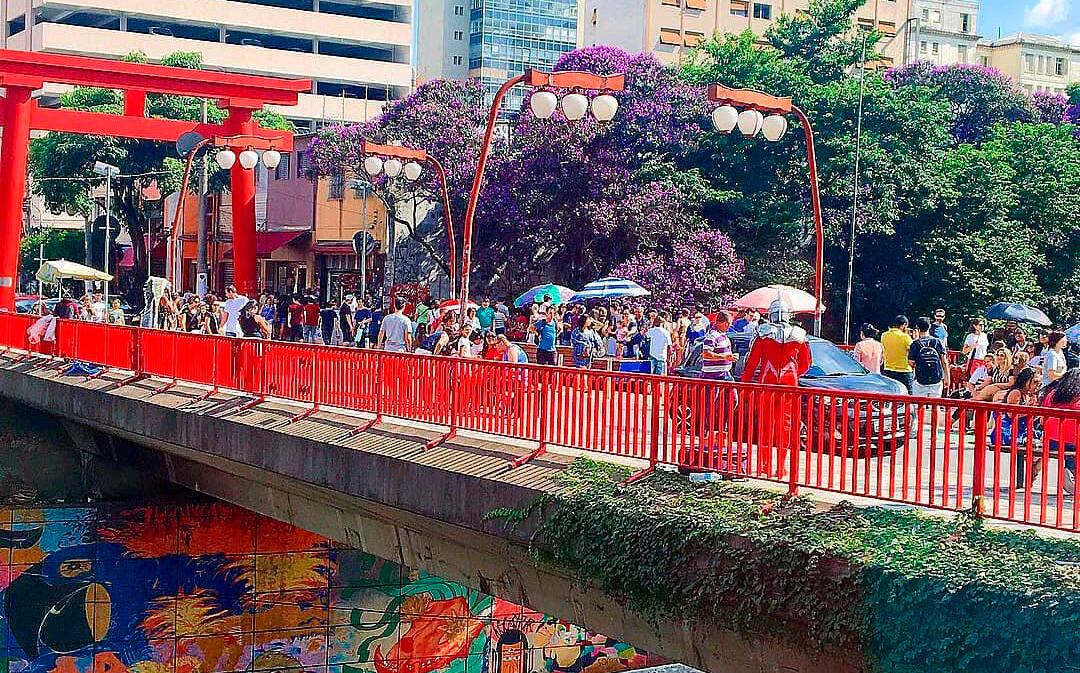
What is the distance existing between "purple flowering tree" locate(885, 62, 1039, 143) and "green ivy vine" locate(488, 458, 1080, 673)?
→ 4193 centimetres

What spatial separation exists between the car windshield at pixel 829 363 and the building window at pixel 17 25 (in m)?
77.0

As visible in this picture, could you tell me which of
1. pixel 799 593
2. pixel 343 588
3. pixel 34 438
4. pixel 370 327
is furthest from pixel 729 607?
pixel 370 327

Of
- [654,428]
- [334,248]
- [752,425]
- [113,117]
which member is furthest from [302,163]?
[752,425]

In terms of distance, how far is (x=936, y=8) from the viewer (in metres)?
99.4

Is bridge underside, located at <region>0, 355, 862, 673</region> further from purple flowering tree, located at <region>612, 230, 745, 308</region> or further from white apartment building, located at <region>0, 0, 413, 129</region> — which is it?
white apartment building, located at <region>0, 0, 413, 129</region>

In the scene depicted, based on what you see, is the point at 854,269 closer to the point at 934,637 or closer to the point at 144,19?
the point at 934,637

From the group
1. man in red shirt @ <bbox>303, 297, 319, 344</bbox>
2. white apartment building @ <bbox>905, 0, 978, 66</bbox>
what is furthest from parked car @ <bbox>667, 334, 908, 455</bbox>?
white apartment building @ <bbox>905, 0, 978, 66</bbox>

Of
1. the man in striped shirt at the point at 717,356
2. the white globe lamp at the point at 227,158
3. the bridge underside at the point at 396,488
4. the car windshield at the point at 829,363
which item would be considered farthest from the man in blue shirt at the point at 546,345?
the white globe lamp at the point at 227,158

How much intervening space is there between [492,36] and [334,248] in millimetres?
49961

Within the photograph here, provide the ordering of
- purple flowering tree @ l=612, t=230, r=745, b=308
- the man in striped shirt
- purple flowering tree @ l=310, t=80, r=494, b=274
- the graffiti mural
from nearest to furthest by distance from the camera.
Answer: the man in striped shirt
the graffiti mural
purple flowering tree @ l=612, t=230, r=745, b=308
purple flowering tree @ l=310, t=80, r=494, b=274

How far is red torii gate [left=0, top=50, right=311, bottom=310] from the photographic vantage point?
86.3 feet

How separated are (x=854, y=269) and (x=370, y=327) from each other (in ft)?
63.4

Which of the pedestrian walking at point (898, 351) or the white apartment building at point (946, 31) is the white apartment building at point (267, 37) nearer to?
the white apartment building at point (946, 31)

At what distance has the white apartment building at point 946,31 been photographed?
93.8 meters
